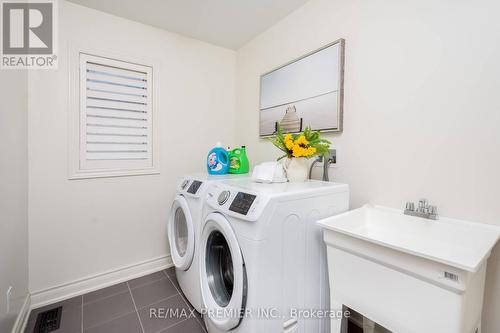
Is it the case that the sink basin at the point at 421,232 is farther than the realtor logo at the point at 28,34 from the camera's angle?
No

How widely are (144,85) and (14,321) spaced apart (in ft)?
6.29

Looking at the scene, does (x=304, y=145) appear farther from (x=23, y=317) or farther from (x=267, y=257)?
(x=23, y=317)

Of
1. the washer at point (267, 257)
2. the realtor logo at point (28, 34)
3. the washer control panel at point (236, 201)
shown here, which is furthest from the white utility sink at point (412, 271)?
the realtor logo at point (28, 34)

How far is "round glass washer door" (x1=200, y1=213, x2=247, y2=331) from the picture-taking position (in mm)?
1068

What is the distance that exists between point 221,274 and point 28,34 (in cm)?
219

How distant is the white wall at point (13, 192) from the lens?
4.14 feet

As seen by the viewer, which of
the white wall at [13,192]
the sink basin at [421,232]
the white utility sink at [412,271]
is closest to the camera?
the white utility sink at [412,271]

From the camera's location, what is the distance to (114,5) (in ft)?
6.04

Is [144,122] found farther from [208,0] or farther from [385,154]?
[385,154]

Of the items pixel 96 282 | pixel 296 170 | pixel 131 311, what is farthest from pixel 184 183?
pixel 96 282

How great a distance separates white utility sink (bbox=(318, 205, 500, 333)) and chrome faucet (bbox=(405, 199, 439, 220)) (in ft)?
0.09

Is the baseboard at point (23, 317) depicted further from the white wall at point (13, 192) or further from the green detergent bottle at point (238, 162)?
the green detergent bottle at point (238, 162)

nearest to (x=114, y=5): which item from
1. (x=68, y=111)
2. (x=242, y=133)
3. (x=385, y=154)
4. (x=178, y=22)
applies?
(x=178, y=22)

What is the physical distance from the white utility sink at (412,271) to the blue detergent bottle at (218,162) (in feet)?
3.54
